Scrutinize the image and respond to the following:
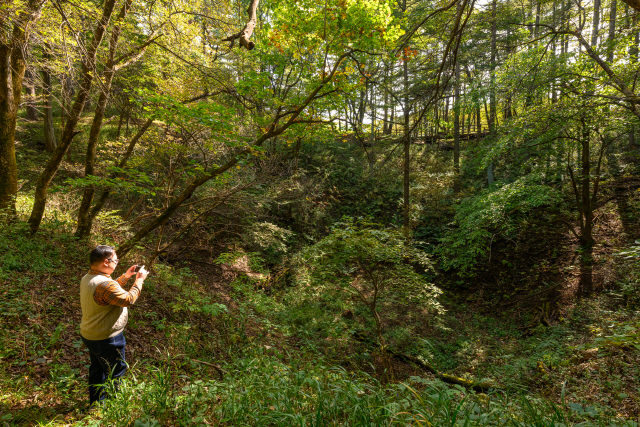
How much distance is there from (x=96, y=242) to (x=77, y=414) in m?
5.19

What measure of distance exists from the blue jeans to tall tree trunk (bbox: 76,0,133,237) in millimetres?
3537

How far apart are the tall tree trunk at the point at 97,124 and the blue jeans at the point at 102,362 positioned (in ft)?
11.6

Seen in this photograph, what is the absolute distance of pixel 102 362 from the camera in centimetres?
252

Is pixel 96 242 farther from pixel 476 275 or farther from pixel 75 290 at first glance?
pixel 476 275

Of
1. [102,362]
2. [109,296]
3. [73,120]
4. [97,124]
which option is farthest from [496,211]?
[73,120]

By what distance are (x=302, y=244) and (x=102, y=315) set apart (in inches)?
378

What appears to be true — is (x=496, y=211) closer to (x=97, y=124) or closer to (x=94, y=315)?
(x=94, y=315)

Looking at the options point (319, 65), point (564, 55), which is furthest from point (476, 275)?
point (319, 65)

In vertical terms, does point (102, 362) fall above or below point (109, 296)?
below

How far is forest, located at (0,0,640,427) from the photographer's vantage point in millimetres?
2660

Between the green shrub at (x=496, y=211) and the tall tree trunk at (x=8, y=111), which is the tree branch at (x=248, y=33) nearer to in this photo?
the tall tree trunk at (x=8, y=111)

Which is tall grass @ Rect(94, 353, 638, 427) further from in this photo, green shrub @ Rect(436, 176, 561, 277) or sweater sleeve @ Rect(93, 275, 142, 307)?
green shrub @ Rect(436, 176, 561, 277)

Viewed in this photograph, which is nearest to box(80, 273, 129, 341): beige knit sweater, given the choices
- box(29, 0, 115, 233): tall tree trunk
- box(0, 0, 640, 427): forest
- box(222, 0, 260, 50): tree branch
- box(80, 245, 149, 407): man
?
box(80, 245, 149, 407): man

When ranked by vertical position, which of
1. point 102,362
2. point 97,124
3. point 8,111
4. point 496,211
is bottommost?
point 102,362
